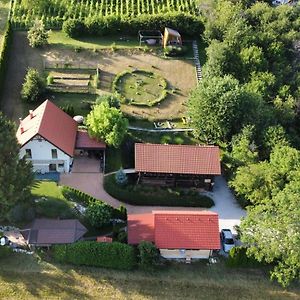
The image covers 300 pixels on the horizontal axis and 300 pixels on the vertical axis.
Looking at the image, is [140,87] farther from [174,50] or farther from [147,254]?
[147,254]

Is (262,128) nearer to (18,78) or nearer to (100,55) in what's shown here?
(100,55)

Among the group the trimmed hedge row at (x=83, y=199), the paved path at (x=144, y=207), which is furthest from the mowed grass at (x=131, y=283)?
the paved path at (x=144, y=207)

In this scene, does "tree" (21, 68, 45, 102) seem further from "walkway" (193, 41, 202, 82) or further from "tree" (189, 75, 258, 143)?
"walkway" (193, 41, 202, 82)

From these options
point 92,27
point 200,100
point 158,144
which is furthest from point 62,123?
point 92,27

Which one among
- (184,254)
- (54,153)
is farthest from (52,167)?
(184,254)

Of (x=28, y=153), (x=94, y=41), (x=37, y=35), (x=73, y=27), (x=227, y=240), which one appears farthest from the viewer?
(x=94, y=41)
